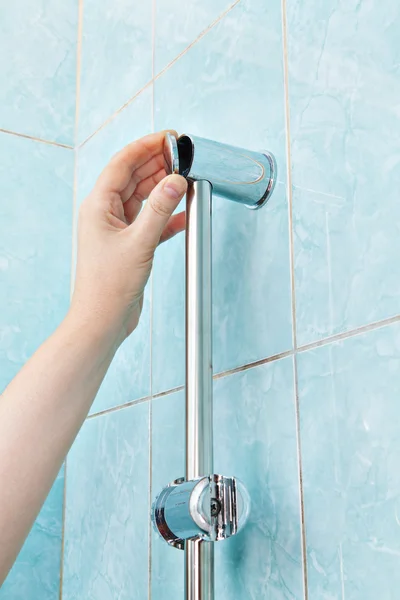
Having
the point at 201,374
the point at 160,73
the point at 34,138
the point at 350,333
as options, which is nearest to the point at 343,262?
the point at 350,333

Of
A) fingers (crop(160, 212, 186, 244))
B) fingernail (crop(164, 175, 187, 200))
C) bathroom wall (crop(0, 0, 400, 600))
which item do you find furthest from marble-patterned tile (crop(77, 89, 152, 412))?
fingernail (crop(164, 175, 187, 200))

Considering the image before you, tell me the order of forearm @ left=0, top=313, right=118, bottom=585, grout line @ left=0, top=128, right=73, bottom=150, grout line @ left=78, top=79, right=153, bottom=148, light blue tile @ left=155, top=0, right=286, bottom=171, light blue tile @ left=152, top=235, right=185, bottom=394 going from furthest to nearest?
grout line @ left=0, top=128, right=73, bottom=150 < grout line @ left=78, top=79, right=153, bottom=148 < light blue tile @ left=152, top=235, right=185, bottom=394 < light blue tile @ left=155, top=0, right=286, bottom=171 < forearm @ left=0, top=313, right=118, bottom=585

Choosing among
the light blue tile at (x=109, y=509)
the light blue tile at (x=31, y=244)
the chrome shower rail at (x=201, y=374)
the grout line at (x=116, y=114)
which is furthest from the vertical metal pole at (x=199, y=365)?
the light blue tile at (x=31, y=244)

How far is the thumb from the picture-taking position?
2.50 ft

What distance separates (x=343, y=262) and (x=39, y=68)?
2.60ft

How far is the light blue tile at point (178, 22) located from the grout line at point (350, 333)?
0.43 m

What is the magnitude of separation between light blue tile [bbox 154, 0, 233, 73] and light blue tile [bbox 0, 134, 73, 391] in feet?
0.93

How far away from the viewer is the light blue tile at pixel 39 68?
1280 millimetres

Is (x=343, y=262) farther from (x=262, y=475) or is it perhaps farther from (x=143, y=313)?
(x=143, y=313)

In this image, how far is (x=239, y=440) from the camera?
0.79 m

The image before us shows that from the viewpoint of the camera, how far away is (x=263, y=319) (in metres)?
0.79

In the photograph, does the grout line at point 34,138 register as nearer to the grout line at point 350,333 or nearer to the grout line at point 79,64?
the grout line at point 79,64

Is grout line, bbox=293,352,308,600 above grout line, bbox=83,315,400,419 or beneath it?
beneath

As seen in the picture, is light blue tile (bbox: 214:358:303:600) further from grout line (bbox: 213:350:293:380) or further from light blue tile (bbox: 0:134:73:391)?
light blue tile (bbox: 0:134:73:391)
